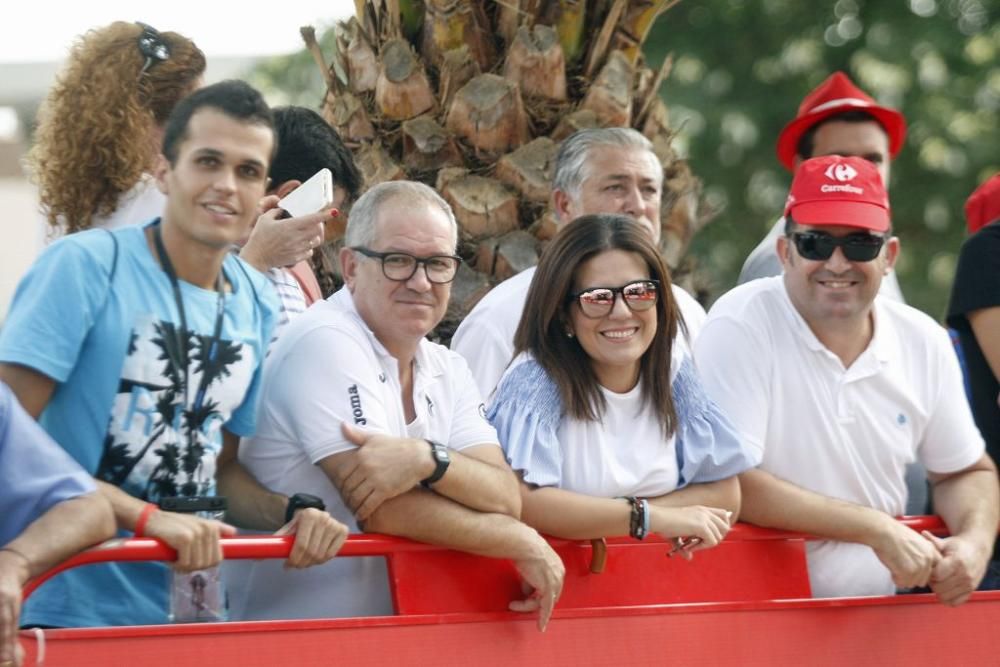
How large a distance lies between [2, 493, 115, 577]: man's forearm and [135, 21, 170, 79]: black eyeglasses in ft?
5.38

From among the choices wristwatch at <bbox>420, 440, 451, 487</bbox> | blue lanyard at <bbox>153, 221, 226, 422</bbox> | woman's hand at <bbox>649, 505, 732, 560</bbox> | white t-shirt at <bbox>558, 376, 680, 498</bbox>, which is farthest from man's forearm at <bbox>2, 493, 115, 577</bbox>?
woman's hand at <bbox>649, 505, 732, 560</bbox>

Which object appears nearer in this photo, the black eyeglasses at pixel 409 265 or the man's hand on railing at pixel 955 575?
the black eyeglasses at pixel 409 265

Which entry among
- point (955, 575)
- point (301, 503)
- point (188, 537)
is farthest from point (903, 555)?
point (188, 537)

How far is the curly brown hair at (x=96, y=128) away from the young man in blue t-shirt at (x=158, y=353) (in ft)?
1.96

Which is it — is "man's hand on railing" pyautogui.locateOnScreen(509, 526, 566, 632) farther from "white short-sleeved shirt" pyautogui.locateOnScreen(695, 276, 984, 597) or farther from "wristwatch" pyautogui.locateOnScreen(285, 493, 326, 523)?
"white short-sleeved shirt" pyautogui.locateOnScreen(695, 276, 984, 597)

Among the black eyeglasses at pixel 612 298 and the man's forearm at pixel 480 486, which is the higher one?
the black eyeglasses at pixel 612 298

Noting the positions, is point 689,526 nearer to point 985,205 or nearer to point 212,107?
point 212,107

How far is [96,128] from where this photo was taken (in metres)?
4.10

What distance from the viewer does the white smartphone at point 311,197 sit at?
4.10 metres

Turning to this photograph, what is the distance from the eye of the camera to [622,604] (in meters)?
3.79

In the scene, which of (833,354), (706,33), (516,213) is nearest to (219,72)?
(706,33)

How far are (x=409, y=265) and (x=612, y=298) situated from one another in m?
0.55

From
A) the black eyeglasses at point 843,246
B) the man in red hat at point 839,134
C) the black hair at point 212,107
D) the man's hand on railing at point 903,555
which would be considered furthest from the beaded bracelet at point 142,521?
the man in red hat at point 839,134

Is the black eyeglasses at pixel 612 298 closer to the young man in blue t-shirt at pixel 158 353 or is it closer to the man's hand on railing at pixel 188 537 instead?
the young man in blue t-shirt at pixel 158 353
